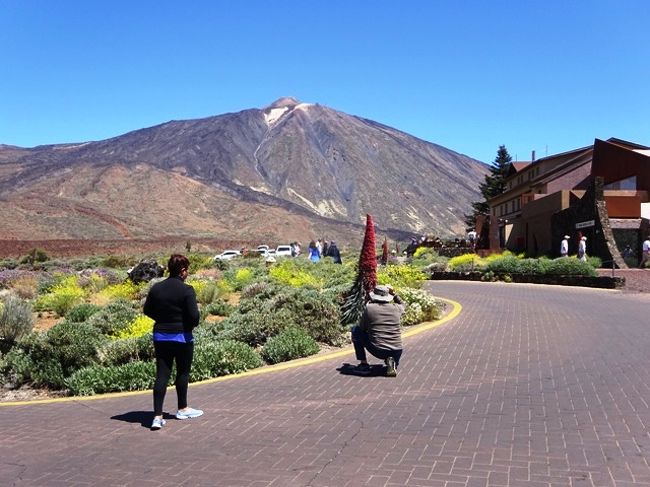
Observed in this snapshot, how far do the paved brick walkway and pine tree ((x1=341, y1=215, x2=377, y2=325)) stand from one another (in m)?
2.51

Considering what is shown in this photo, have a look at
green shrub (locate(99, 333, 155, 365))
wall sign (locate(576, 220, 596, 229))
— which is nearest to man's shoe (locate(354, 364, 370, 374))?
green shrub (locate(99, 333, 155, 365))

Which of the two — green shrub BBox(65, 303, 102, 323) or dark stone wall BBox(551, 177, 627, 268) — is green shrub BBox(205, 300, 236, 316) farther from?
dark stone wall BBox(551, 177, 627, 268)

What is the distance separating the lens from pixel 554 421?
5609mm

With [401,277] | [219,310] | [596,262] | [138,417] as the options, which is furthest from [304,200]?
[138,417]

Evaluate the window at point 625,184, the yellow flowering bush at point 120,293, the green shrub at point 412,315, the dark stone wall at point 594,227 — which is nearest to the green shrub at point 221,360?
the green shrub at point 412,315

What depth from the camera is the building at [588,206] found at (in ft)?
87.5

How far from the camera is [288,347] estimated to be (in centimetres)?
888

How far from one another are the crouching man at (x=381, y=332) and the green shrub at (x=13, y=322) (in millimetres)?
6330

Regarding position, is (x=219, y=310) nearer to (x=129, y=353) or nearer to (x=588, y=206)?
(x=129, y=353)

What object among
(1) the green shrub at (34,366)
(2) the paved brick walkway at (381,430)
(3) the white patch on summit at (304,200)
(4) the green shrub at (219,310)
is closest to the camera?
(2) the paved brick walkway at (381,430)

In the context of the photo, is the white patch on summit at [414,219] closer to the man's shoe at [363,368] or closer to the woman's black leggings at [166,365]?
the man's shoe at [363,368]

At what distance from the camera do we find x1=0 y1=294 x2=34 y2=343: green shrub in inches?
427

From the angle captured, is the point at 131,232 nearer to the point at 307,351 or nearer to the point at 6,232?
the point at 6,232

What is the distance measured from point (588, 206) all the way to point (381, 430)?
2469 cm
